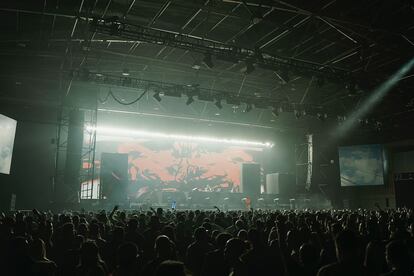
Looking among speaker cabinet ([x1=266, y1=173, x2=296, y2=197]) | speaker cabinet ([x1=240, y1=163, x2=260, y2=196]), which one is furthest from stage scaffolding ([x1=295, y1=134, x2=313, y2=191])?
speaker cabinet ([x1=240, y1=163, x2=260, y2=196])

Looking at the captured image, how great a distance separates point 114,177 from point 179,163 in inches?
316

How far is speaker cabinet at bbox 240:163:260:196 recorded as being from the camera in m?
26.5

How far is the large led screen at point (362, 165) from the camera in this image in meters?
23.2

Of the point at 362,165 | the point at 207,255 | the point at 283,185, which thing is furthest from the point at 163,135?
the point at 207,255

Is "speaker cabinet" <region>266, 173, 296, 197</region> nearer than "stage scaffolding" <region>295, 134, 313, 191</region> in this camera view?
No

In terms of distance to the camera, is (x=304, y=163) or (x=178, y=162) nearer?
(x=304, y=163)

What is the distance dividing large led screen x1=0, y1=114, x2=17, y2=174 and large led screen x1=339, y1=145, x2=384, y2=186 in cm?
2001

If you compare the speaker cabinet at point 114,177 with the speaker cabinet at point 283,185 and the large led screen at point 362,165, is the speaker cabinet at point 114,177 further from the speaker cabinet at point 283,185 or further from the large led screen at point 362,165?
the large led screen at point 362,165

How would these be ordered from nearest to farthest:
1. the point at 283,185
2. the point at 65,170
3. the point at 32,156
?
the point at 65,170
the point at 32,156
the point at 283,185

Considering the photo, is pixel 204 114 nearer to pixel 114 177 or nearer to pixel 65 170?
pixel 114 177

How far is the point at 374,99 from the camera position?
20062 millimetres

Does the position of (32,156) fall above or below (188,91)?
below

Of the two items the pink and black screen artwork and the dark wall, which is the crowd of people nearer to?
the dark wall

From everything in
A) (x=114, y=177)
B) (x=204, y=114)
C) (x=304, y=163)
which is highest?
(x=204, y=114)
